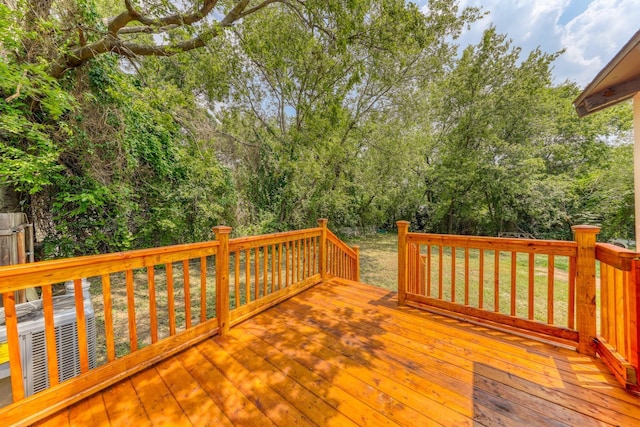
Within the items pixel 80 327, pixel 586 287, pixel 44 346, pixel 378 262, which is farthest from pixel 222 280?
pixel 378 262

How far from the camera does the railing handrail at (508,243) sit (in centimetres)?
218

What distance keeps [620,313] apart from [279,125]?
8.70 m

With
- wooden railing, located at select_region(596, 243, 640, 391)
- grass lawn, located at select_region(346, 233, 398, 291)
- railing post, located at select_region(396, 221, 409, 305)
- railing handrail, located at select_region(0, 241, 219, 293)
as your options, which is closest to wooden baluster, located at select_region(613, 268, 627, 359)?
wooden railing, located at select_region(596, 243, 640, 391)

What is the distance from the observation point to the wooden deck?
1493 millimetres

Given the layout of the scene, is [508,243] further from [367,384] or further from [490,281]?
[490,281]

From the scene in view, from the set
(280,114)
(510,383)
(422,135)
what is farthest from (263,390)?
(422,135)

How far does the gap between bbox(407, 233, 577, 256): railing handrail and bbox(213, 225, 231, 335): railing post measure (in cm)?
223

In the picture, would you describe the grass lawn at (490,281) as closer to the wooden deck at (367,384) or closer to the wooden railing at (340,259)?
the wooden deck at (367,384)

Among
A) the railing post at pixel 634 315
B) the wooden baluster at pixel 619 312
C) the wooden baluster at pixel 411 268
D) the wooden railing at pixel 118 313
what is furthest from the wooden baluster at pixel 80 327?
the wooden baluster at pixel 619 312

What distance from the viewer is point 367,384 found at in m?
1.78

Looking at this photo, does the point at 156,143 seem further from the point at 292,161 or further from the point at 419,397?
the point at 419,397

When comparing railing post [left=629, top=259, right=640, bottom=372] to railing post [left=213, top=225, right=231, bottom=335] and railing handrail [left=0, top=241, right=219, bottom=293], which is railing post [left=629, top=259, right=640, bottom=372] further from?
railing handrail [left=0, top=241, right=219, bottom=293]

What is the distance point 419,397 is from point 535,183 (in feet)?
37.6

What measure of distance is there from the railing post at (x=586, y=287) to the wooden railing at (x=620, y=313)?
52mm
